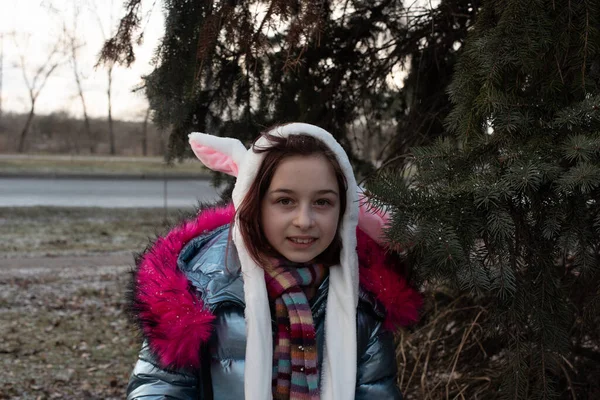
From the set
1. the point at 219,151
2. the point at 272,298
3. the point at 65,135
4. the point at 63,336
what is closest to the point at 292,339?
the point at 272,298

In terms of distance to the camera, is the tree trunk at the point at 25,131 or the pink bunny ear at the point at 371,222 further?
the tree trunk at the point at 25,131

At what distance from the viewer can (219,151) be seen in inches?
78.7

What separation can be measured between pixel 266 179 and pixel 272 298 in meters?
0.32

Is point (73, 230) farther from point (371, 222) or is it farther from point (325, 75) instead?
point (371, 222)

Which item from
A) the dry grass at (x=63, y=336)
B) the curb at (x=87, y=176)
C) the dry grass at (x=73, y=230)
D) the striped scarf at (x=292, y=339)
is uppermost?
the striped scarf at (x=292, y=339)

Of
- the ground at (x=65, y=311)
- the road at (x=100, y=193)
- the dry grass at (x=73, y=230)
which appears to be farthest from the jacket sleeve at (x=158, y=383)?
the road at (x=100, y=193)

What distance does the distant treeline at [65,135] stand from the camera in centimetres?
2498

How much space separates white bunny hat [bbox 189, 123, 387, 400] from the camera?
170cm

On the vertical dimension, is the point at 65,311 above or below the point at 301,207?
below

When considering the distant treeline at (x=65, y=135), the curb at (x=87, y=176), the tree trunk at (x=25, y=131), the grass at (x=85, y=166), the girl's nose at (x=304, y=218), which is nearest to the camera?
the girl's nose at (x=304, y=218)

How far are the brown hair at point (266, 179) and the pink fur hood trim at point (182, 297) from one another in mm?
208

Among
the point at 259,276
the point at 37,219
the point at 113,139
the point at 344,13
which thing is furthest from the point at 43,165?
the point at 259,276

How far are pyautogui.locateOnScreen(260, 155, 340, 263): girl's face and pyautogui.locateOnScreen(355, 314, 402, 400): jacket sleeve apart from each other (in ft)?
0.99

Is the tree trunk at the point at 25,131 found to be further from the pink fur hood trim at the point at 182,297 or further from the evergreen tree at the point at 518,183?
the evergreen tree at the point at 518,183
